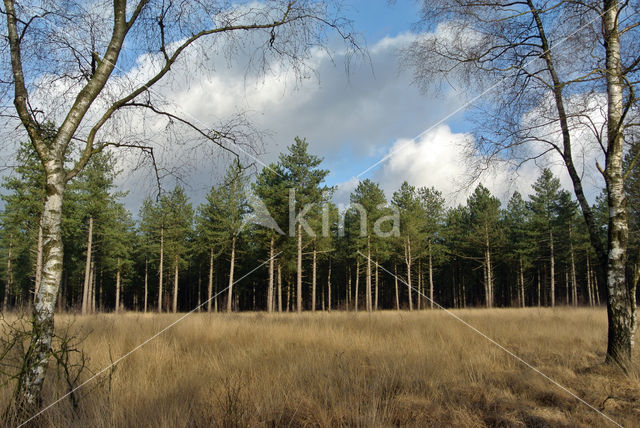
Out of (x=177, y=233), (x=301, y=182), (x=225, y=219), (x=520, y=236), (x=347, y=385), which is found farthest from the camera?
(x=520, y=236)

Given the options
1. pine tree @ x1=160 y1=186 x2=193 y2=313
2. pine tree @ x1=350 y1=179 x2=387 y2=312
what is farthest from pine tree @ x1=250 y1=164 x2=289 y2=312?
pine tree @ x1=160 y1=186 x2=193 y2=313

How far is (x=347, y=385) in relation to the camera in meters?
4.24

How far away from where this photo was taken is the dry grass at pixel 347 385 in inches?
131

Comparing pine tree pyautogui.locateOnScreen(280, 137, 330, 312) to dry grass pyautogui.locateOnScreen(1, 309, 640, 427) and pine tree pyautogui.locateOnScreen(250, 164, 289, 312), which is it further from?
dry grass pyautogui.locateOnScreen(1, 309, 640, 427)

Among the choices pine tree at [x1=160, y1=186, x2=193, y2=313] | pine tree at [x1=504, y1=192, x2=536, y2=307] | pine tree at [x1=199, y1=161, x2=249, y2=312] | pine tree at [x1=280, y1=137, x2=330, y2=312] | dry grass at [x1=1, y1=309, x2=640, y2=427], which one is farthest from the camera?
pine tree at [x1=504, y1=192, x2=536, y2=307]

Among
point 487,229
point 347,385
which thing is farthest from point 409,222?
point 347,385

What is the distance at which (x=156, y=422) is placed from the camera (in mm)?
2971

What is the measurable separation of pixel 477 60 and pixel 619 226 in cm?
372

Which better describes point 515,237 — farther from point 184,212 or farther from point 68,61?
point 68,61

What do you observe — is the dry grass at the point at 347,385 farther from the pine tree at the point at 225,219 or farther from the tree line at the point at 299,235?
the pine tree at the point at 225,219

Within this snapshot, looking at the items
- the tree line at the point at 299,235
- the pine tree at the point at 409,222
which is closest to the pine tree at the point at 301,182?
the tree line at the point at 299,235

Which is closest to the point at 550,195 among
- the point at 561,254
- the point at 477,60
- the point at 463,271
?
the point at 561,254

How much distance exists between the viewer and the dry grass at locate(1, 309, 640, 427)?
10.9 ft

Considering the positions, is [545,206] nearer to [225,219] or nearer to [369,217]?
[369,217]
